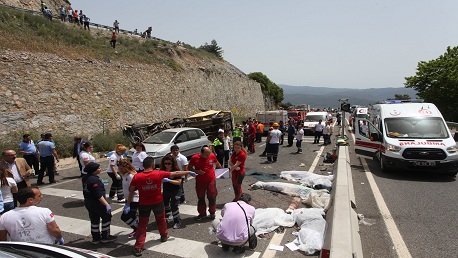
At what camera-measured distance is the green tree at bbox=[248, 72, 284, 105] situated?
67.3 meters

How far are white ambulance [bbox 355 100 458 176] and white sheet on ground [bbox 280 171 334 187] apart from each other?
7.61 ft

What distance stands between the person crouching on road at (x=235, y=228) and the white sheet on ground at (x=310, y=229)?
949 mm

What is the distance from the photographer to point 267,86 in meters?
68.5

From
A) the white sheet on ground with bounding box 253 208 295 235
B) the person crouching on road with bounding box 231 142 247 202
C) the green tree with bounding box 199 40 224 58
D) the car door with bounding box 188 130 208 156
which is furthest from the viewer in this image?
the green tree with bounding box 199 40 224 58

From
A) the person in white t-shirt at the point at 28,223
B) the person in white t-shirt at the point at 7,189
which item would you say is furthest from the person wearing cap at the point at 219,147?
the person in white t-shirt at the point at 28,223

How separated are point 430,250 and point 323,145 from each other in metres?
15.3

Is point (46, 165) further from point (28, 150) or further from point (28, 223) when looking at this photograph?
point (28, 223)

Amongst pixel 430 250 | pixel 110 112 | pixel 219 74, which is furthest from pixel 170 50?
pixel 430 250

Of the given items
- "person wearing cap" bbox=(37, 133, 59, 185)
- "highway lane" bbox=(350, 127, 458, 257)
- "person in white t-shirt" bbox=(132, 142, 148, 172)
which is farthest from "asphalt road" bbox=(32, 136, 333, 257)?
"highway lane" bbox=(350, 127, 458, 257)

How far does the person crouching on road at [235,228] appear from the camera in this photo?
4996 millimetres

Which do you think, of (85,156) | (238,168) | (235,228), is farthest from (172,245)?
(85,156)

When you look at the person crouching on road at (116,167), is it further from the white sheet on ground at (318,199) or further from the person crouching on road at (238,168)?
the white sheet on ground at (318,199)

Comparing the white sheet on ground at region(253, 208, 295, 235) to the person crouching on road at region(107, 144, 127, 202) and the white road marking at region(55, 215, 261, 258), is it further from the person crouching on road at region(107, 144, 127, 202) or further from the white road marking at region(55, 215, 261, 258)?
the person crouching on road at region(107, 144, 127, 202)

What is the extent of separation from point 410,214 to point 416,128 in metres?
5.37
